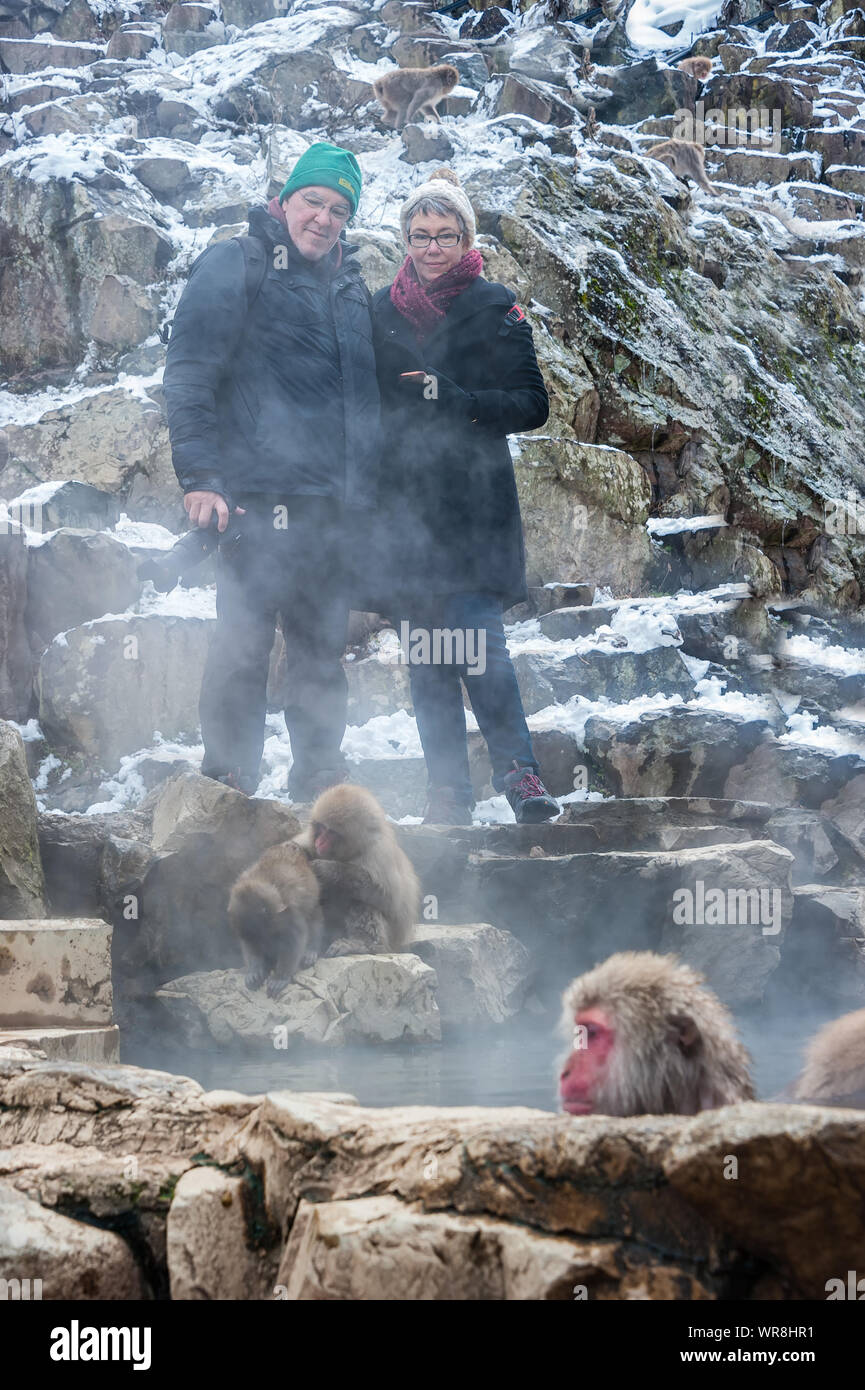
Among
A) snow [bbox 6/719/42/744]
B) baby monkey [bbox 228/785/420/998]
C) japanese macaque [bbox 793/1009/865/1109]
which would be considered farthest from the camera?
snow [bbox 6/719/42/744]

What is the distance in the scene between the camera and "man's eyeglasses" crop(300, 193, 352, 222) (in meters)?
3.61

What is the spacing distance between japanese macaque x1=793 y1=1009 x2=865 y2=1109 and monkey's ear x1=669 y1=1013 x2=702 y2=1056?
0.28 metres

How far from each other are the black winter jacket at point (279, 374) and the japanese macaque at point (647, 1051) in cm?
231

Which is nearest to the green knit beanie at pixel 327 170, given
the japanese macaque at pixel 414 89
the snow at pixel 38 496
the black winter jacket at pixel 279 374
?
the black winter jacket at pixel 279 374

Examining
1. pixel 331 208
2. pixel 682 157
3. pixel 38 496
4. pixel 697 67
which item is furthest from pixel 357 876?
pixel 697 67

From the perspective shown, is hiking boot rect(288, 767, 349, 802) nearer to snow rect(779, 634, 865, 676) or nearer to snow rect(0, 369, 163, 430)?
snow rect(779, 634, 865, 676)

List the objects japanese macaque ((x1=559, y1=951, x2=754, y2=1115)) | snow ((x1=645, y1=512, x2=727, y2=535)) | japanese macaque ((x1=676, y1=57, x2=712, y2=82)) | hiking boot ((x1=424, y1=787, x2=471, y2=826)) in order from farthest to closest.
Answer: japanese macaque ((x1=676, y1=57, x2=712, y2=82))
snow ((x1=645, y1=512, x2=727, y2=535))
hiking boot ((x1=424, y1=787, x2=471, y2=826))
japanese macaque ((x1=559, y1=951, x2=754, y2=1115))

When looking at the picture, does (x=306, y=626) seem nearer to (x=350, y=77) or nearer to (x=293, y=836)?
(x=293, y=836)

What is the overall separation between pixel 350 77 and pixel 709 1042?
1231 centimetres

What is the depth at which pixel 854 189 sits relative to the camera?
17.8 m

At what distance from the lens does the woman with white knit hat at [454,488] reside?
149 inches

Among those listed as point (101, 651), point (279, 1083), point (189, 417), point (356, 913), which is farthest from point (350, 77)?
point (279, 1083)

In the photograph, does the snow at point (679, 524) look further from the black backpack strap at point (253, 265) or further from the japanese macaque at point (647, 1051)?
the japanese macaque at point (647, 1051)

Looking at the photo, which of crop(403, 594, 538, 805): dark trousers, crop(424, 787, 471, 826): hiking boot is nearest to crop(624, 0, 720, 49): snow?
crop(403, 594, 538, 805): dark trousers
